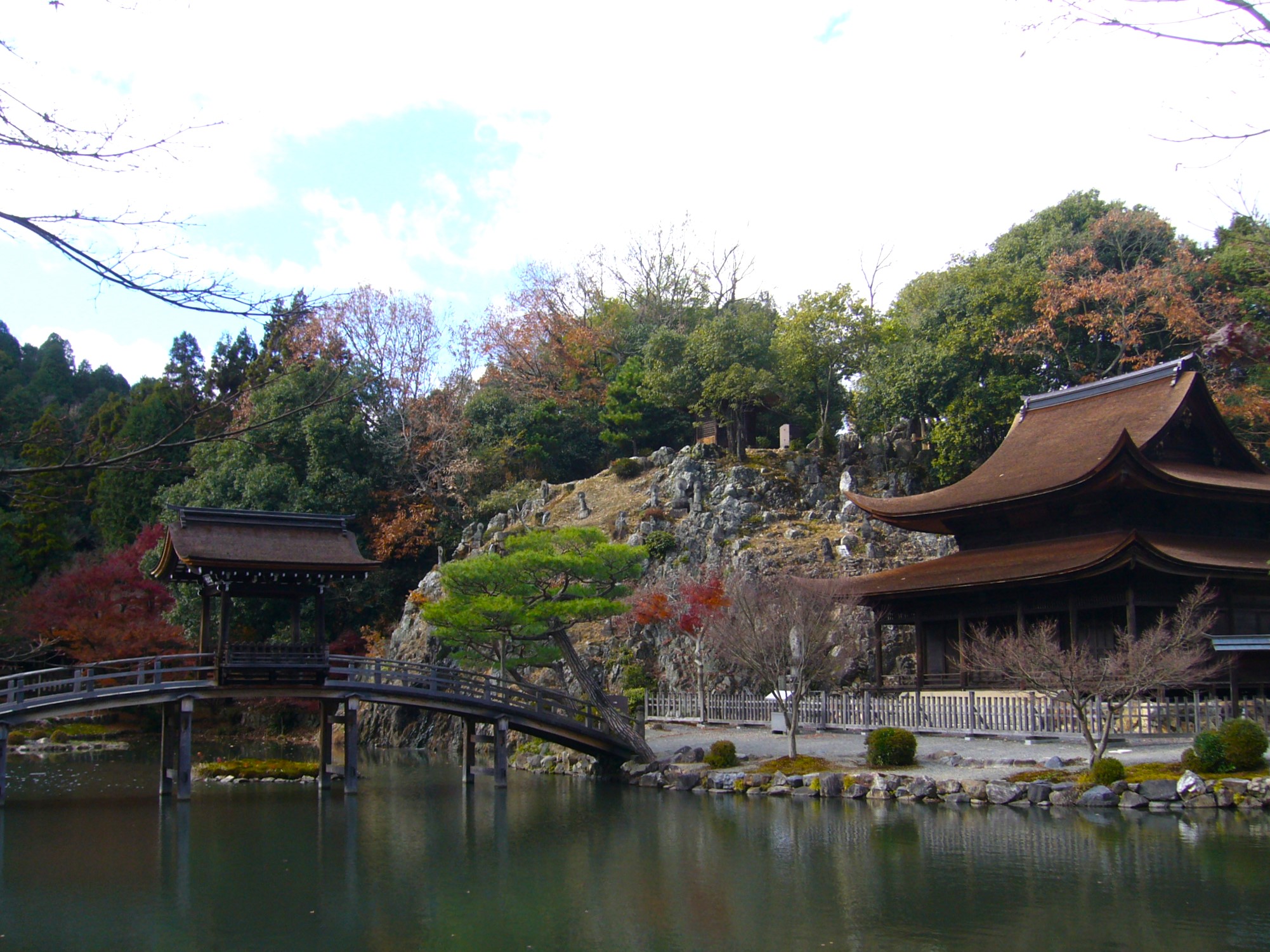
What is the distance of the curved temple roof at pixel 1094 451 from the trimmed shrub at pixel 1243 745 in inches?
325

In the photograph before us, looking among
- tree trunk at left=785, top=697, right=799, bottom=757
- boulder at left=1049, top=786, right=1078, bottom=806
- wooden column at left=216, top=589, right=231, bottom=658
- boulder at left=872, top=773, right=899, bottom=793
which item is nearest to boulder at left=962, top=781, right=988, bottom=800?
boulder at left=1049, top=786, right=1078, bottom=806

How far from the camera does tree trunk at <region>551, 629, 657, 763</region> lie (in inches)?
997

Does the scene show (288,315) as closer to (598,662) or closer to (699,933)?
(699,933)

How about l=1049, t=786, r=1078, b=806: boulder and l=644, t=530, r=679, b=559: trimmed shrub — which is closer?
l=1049, t=786, r=1078, b=806: boulder

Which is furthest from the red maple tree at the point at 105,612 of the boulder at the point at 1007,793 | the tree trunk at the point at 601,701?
the boulder at the point at 1007,793

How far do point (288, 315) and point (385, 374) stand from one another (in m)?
44.4

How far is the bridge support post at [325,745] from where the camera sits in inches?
1013

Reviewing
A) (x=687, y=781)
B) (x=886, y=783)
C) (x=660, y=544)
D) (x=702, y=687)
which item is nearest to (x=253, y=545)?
(x=687, y=781)

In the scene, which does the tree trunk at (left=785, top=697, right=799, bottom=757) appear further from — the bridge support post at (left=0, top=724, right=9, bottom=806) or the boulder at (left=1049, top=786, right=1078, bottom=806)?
the bridge support post at (left=0, top=724, right=9, bottom=806)

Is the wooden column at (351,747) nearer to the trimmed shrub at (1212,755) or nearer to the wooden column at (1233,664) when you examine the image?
the trimmed shrub at (1212,755)

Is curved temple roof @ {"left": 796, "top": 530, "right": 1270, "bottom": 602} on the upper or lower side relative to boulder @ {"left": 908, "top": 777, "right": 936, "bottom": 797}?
upper

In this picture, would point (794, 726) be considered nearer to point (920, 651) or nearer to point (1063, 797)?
point (1063, 797)

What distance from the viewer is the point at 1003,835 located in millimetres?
16766

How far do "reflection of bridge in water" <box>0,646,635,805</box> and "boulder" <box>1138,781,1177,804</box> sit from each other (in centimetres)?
1151
